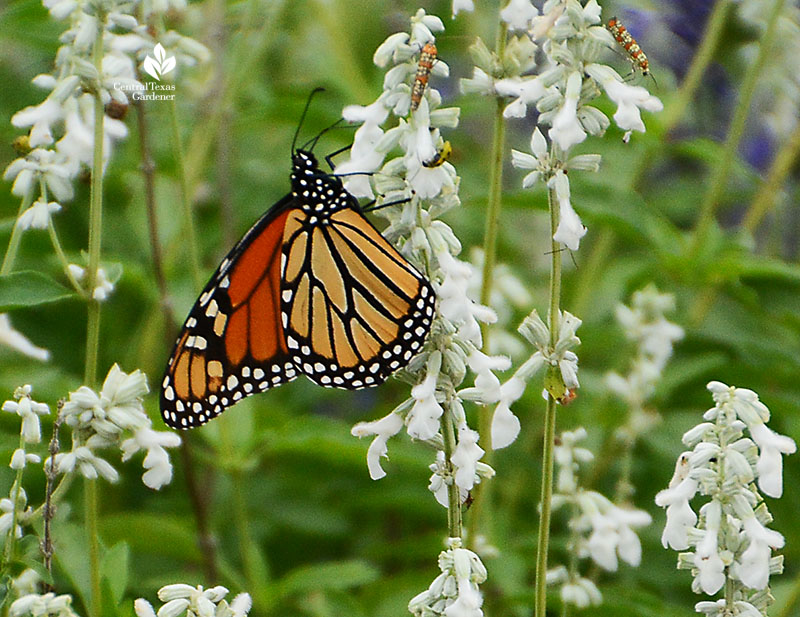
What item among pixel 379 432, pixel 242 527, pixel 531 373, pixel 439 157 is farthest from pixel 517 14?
pixel 242 527

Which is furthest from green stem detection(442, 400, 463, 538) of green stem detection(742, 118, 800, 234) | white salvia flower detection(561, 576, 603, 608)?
green stem detection(742, 118, 800, 234)

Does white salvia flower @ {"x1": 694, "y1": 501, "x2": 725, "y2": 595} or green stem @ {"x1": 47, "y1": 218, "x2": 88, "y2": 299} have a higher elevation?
green stem @ {"x1": 47, "y1": 218, "x2": 88, "y2": 299}

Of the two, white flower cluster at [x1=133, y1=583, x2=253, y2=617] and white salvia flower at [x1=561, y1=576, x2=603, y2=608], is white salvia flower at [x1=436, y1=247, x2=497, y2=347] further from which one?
white salvia flower at [x1=561, y1=576, x2=603, y2=608]

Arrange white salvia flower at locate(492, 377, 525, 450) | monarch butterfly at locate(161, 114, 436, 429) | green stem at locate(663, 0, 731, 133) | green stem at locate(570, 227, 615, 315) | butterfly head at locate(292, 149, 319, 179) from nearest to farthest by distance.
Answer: white salvia flower at locate(492, 377, 525, 450) → monarch butterfly at locate(161, 114, 436, 429) → butterfly head at locate(292, 149, 319, 179) → green stem at locate(663, 0, 731, 133) → green stem at locate(570, 227, 615, 315)

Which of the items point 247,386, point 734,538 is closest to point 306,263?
point 247,386

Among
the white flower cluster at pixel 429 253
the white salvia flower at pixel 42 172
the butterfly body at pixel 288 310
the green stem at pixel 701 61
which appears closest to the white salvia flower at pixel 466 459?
the white flower cluster at pixel 429 253

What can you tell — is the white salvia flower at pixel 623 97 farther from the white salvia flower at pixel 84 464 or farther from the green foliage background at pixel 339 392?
the white salvia flower at pixel 84 464

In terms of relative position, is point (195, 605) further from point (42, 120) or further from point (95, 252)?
point (42, 120)
